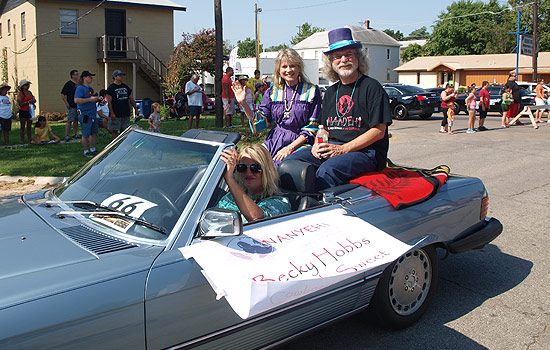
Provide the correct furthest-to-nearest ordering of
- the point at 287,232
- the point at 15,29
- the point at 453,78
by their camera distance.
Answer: the point at 453,78 → the point at 15,29 → the point at 287,232

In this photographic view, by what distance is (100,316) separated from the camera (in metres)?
2.09

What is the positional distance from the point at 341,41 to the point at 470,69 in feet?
175

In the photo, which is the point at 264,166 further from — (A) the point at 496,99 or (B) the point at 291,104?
(A) the point at 496,99

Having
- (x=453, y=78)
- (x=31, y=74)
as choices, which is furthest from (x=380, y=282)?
(x=453, y=78)

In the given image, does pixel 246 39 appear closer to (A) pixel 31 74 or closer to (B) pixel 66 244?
(A) pixel 31 74

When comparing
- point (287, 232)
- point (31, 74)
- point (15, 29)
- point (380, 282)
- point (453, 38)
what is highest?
point (453, 38)

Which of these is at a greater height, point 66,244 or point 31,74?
point 31,74

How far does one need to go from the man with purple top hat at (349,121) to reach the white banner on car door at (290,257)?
0.71 metres

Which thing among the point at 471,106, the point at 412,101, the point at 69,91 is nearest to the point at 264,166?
the point at 69,91

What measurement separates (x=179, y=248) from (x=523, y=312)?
2803 mm

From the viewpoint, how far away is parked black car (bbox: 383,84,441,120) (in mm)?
21375

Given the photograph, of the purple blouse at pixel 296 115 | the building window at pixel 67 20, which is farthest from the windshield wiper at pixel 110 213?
the building window at pixel 67 20

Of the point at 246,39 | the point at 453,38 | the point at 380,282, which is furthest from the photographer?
the point at 246,39

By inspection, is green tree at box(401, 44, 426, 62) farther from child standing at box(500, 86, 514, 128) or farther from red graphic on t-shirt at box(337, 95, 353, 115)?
red graphic on t-shirt at box(337, 95, 353, 115)
